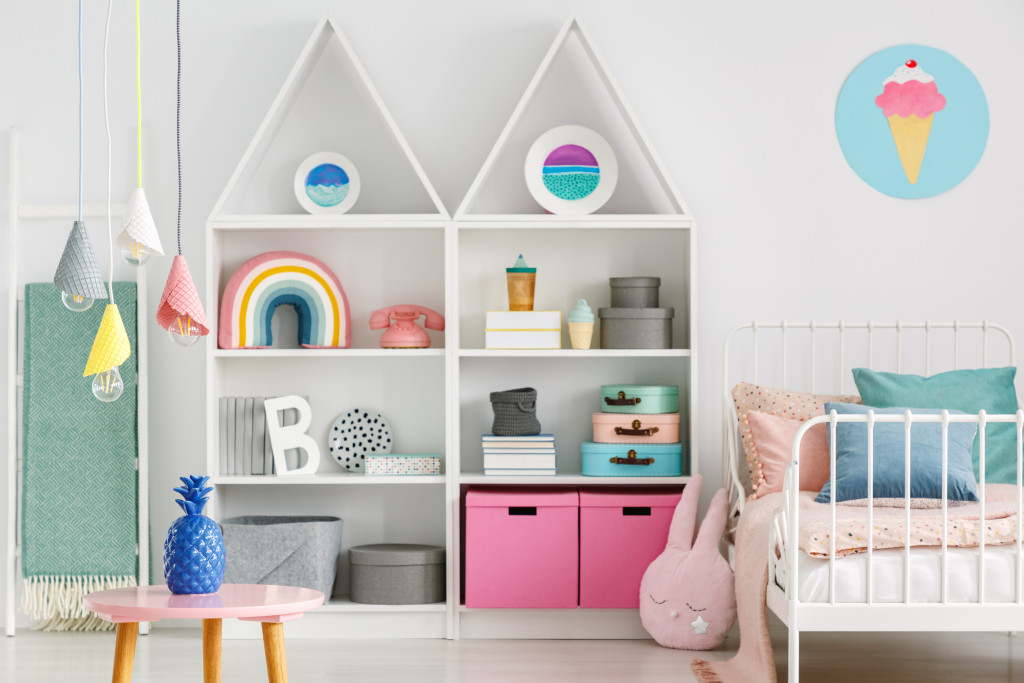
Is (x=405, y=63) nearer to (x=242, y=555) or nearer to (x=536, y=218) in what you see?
(x=536, y=218)

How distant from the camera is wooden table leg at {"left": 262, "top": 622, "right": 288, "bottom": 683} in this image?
200cm

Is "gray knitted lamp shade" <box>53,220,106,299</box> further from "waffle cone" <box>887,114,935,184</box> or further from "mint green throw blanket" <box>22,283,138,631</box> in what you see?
"waffle cone" <box>887,114,935,184</box>

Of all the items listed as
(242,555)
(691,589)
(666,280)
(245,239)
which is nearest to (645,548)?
(691,589)

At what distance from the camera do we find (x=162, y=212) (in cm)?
336

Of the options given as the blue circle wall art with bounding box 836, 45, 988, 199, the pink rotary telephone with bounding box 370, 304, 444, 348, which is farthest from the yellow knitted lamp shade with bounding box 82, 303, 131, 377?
the blue circle wall art with bounding box 836, 45, 988, 199

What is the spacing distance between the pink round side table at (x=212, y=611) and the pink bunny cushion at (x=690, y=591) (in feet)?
3.85

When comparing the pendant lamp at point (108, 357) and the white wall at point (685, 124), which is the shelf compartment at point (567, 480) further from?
the pendant lamp at point (108, 357)

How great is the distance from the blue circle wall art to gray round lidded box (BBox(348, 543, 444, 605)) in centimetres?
197

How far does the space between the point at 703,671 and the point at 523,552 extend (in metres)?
0.67

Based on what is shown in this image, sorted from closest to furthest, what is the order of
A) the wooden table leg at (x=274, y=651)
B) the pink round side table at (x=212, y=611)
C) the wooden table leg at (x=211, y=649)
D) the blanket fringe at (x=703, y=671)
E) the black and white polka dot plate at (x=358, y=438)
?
1. the pink round side table at (x=212, y=611)
2. the wooden table leg at (x=274, y=651)
3. the wooden table leg at (x=211, y=649)
4. the blanket fringe at (x=703, y=671)
5. the black and white polka dot plate at (x=358, y=438)

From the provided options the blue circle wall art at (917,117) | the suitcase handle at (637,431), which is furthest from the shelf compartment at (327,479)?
the blue circle wall art at (917,117)

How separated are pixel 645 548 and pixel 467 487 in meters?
0.64

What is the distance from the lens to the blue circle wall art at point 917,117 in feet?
11.0

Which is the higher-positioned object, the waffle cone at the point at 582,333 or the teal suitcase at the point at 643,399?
the waffle cone at the point at 582,333
